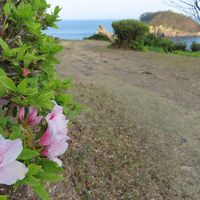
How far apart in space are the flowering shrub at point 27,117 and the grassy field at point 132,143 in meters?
1.68

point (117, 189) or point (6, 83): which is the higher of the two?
point (6, 83)

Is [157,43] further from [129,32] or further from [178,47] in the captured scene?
[129,32]

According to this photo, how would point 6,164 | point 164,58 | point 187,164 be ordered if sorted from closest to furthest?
point 6,164 < point 187,164 < point 164,58

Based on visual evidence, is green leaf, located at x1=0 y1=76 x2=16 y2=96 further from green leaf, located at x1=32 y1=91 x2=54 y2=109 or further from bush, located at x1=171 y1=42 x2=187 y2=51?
bush, located at x1=171 y1=42 x2=187 y2=51

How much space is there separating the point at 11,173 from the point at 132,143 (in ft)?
13.7

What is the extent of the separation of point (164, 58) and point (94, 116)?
854 centimetres

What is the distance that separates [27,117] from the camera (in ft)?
5.59

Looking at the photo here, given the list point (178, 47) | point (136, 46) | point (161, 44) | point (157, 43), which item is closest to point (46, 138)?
point (136, 46)

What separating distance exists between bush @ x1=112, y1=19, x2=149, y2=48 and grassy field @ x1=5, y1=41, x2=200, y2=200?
5949 mm

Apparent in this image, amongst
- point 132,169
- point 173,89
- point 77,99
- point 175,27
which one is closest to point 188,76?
point 173,89

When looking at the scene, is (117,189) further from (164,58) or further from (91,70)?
(164,58)

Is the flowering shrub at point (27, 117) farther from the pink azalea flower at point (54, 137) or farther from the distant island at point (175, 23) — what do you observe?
the distant island at point (175, 23)

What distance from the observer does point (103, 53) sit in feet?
46.8

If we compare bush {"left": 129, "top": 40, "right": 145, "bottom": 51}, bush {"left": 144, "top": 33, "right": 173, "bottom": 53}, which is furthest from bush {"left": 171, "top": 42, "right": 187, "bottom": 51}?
bush {"left": 129, "top": 40, "right": 145, "bottom": 51}
